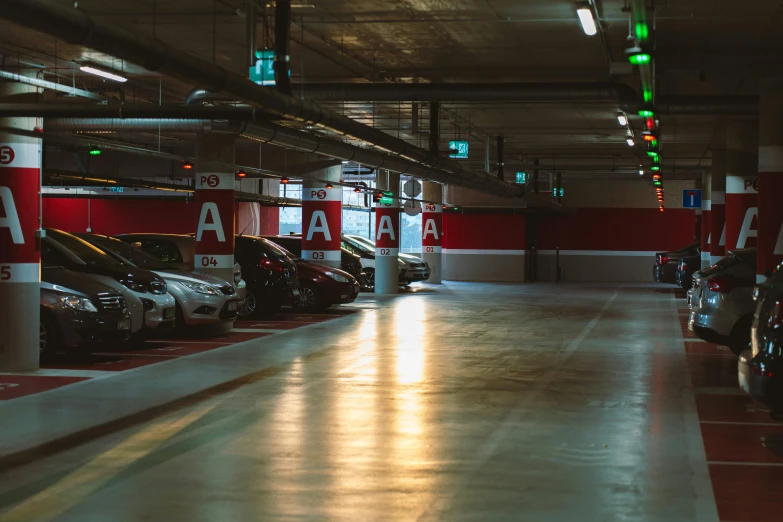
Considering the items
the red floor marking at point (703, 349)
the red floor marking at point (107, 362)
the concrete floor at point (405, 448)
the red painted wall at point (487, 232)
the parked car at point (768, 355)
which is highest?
the red painted wall at point (487, 232)

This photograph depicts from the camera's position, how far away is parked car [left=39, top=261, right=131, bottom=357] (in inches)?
450

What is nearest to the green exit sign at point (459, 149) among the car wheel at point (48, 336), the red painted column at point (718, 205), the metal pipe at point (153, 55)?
the metal pipe at point (153, 55)

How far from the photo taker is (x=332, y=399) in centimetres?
953

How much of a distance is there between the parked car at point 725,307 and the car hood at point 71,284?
7.00m

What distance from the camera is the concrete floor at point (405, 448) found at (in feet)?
18.8

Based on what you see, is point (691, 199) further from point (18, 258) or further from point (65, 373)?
point (18, 258)

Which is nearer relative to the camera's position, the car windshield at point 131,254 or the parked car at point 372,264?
the car windshield at point 131,254

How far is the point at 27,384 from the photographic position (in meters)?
10.1

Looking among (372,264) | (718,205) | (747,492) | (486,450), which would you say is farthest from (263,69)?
(718,205)

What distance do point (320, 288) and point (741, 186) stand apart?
29.1 feet

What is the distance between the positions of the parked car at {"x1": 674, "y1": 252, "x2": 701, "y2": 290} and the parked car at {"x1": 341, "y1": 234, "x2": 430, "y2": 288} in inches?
300

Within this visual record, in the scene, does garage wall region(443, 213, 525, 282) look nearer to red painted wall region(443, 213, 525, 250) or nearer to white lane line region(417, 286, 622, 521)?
red painted wall region(443, 213, 525, 250)

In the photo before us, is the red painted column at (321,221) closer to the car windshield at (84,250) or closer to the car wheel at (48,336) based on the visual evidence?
the car windshield at (84,250)

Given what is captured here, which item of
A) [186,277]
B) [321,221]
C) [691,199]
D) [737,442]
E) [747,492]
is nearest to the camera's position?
[747,492]
